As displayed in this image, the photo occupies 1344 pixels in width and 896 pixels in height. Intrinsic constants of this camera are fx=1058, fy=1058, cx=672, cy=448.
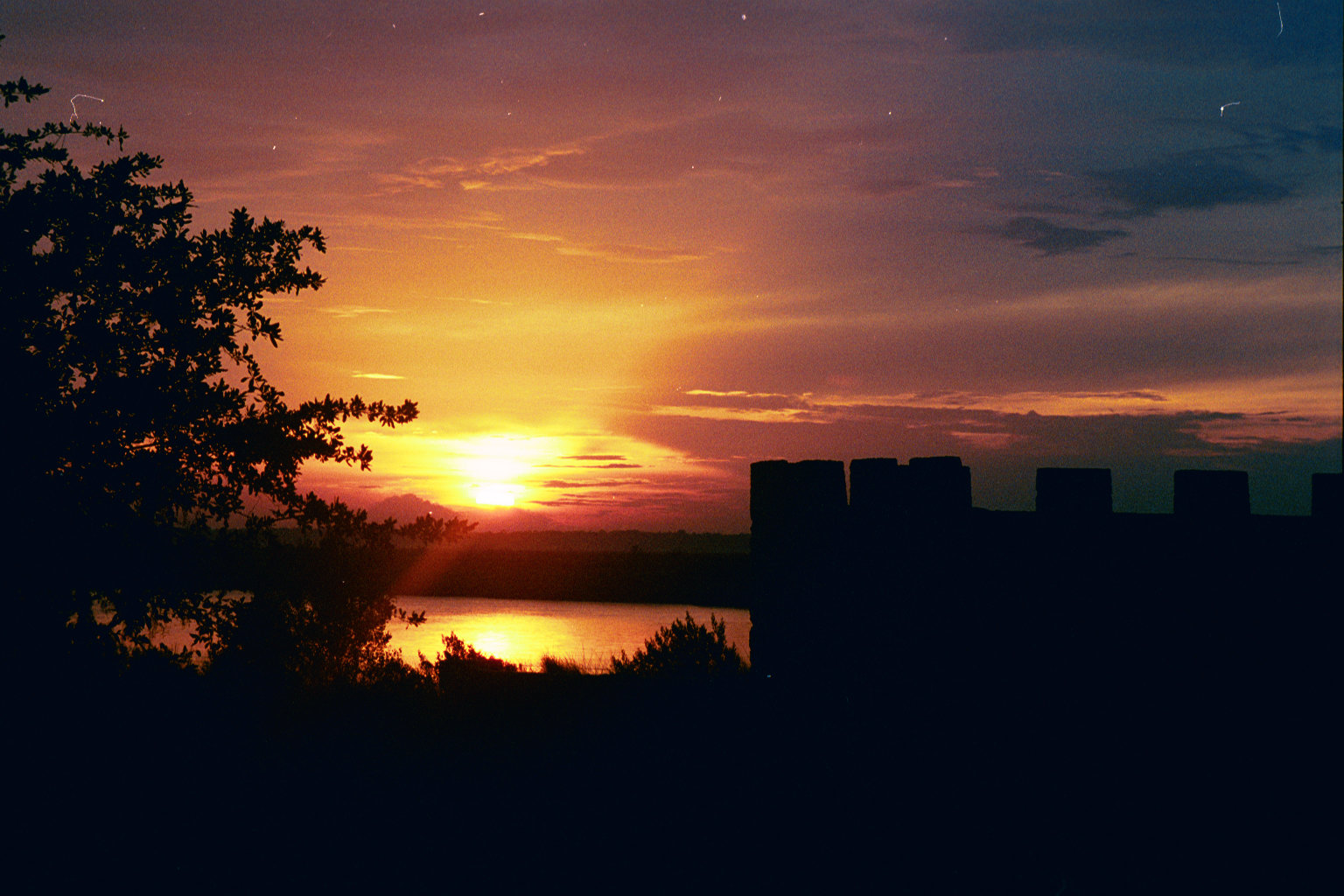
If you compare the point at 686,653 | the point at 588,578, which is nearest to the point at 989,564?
the point at 686,653

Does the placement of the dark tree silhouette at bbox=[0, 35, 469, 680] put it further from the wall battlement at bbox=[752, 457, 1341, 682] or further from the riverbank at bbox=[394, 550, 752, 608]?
the riverbank at bbox=[394, 550, 752, 608]

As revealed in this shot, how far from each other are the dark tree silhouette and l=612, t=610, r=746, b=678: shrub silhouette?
2542 mm

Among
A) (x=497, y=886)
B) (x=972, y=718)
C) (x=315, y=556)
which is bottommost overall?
(x=497, y=886)

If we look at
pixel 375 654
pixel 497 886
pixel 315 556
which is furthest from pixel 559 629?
pixel 497 886

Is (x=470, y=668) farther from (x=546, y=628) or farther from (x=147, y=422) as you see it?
(x=546, y=628)

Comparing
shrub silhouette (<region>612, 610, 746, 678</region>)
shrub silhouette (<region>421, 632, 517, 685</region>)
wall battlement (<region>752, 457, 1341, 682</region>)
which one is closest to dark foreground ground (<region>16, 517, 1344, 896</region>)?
wall battlement (<region>752, 457, 1341, 682</region>)

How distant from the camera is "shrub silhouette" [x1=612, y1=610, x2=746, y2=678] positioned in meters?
10.5

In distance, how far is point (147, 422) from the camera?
8.71 meters

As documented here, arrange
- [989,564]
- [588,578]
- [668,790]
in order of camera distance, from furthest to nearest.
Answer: [588,578] < [668,790] < [989,564]

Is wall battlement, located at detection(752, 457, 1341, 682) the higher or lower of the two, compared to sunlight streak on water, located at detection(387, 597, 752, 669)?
higher

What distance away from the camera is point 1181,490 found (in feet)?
16.1

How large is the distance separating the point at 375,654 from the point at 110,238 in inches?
229

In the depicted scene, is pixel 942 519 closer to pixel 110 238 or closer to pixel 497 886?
pixel 497 886

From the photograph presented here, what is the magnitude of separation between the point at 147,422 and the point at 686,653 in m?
5.50
